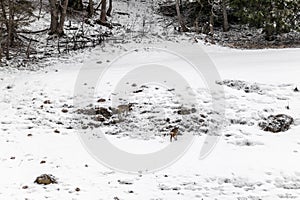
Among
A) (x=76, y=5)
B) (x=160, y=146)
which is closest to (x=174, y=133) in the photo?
(x=160, y=146)

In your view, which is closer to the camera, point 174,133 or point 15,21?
point 174,133

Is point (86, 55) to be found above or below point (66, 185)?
above

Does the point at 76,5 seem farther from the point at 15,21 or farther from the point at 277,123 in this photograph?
the point at 277,123

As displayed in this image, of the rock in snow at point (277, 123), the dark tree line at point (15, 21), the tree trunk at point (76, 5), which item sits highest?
the tree trunk at point (76, 5)

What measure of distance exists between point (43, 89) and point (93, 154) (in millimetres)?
4194

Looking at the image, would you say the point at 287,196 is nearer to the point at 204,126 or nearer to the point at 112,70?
the point at 204,126

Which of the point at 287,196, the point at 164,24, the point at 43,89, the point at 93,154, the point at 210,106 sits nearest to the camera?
the point at 287,196

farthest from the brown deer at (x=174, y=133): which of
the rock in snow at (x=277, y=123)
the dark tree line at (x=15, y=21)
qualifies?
the dark tree line at (x=15, y=21)

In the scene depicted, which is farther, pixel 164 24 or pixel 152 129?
pixel 164 24

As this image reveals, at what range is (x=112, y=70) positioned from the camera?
13.1m

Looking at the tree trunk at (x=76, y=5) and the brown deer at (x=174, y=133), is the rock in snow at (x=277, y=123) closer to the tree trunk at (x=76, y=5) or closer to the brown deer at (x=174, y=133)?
the brown deer at (x=174, y=133)

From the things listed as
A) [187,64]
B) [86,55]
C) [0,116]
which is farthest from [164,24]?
[0,116]

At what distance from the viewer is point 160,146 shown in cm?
824

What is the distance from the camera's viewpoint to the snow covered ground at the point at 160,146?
6418 mm
